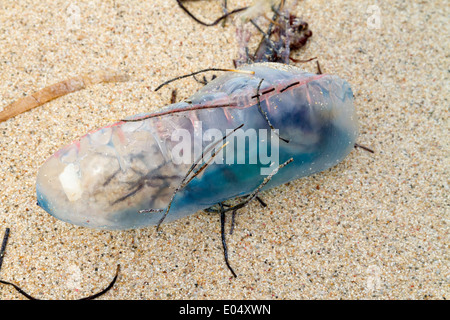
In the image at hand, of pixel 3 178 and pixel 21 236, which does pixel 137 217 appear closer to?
pixel 21 236
